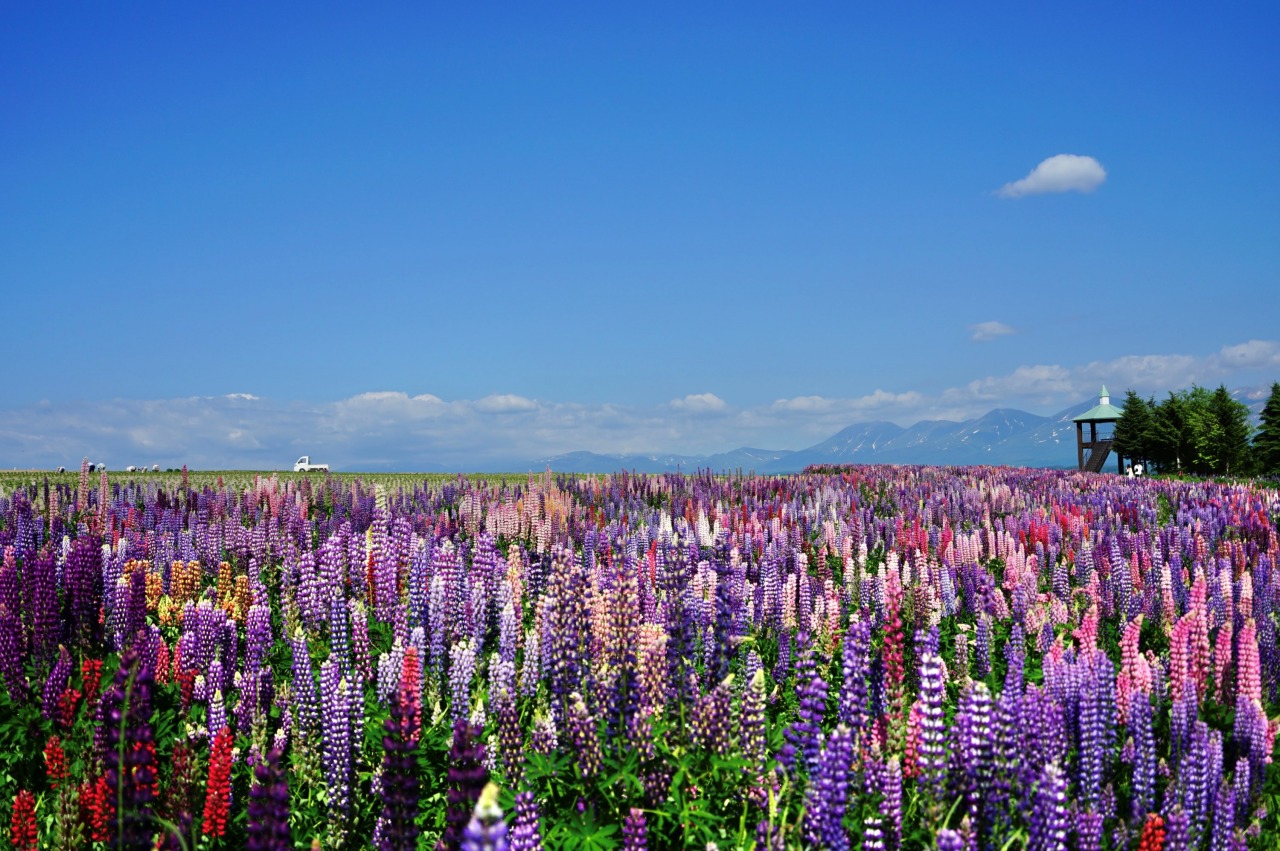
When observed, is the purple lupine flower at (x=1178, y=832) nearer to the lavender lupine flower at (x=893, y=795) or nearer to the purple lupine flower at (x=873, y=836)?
the lavender lupine flower at (x=893, y=795)

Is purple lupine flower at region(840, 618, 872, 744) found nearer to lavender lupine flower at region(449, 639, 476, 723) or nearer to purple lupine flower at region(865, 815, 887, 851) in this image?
purple lupine flower at region(865, 815, 887, 851)

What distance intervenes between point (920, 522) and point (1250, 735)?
34.3 feet

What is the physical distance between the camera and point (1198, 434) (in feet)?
188

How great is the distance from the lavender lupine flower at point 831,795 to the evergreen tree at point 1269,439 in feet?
182

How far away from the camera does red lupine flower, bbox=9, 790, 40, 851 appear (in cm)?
441

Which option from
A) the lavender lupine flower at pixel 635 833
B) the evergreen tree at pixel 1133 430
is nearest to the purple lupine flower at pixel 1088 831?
the lavender lupine flower at pixel 635 833

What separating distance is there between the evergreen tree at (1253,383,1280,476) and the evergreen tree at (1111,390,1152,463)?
7213 millimetres

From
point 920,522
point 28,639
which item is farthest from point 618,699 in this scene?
point 920,522

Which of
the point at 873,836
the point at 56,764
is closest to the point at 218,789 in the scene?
the point at 56,764

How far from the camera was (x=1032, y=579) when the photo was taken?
985cm

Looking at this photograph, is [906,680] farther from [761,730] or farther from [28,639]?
[28,639]

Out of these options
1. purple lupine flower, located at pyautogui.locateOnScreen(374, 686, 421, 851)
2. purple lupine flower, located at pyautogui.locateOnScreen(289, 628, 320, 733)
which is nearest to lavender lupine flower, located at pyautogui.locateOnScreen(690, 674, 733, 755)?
purple lupine flower, located at pyautogui.locateOnScreen(374, 686, 421, 851)

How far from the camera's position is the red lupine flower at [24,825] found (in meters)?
4.41

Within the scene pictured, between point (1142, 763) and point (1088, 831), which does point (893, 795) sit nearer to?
point (1088, 831)
